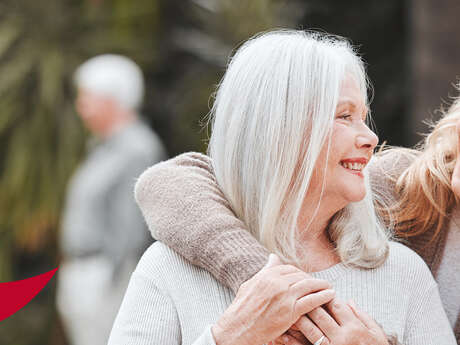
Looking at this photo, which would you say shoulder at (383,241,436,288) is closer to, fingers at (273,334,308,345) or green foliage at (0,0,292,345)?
fingers at (273,334,308,345)

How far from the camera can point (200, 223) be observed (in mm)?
2123

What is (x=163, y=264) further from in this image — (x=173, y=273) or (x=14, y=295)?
(x=14, y=295)

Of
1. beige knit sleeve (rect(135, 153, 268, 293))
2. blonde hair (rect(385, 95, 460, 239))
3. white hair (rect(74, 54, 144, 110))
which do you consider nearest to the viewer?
beige knit sleeve (rect(135, 153, 268, 293))

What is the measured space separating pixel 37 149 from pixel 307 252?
208 inches

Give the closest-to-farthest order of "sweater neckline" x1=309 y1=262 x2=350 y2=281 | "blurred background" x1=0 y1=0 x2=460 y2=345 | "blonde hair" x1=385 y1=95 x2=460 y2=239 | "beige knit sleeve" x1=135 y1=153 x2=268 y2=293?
"beige knit sleeve" x1=135 y1=153 x2=268 y2=293 → "sweater neckline" x1=309 y1=262 x2=350 y2=281 → "blonde hair" x1=385 y1=95 x2=460 y2=239 → "blurred background" x1=0 y1=0 x2=460 y2=345

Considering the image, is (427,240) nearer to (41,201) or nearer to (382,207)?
(382,207)

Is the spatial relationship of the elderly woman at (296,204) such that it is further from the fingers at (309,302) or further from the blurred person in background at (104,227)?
the blurred person in background at (104,227)

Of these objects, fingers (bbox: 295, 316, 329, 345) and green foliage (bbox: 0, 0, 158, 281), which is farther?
green foliage (bbox: 0, 0, 158, 281)

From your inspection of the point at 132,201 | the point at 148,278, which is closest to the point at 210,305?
the point at 148,278

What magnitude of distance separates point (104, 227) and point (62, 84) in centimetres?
269

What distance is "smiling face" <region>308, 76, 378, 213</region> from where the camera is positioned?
2.09 metres

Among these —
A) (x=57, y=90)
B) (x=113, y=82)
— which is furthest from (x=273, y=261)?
(x=57, y=90)

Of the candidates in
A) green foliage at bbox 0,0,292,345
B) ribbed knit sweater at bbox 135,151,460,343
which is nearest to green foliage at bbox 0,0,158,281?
green foliage at bbox 0,0,292,345

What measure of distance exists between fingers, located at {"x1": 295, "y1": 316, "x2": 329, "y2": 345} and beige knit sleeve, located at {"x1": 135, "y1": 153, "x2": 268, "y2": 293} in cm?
15
